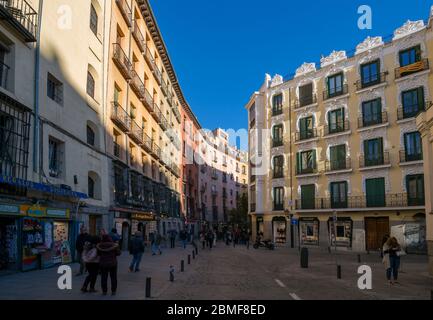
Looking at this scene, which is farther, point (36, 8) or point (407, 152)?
point (407, 152)

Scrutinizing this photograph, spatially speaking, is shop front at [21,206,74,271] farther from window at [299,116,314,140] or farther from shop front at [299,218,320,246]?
window at [299,116,314,140]

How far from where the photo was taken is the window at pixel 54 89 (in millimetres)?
18684

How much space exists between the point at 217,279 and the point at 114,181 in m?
12.9

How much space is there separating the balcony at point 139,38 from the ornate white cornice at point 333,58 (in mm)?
16101

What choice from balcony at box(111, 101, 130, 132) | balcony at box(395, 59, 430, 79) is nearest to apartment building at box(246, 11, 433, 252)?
balcony at box(395, 59, 430, 79)

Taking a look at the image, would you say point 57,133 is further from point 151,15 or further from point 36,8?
→ point 151,15

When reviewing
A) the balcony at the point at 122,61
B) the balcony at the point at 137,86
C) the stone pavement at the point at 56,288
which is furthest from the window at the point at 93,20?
the stone pavement at the point at 56,288

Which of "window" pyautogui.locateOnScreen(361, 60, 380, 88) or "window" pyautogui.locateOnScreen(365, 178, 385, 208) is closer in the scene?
"window" pyautogui.locateOnScreen(365, 178, 385, 208)

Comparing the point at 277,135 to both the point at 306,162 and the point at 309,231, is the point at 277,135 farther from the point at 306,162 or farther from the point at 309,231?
the point at 309,231

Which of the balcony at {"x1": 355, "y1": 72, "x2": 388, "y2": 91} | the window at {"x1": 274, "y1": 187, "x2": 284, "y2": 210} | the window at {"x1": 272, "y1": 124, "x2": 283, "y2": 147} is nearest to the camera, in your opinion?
the balcony at {"x1": 355, "y1": 72, "x2": 388, "y2": 91}

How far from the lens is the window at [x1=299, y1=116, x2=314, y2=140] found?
39.7 metres

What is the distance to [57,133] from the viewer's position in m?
18.6

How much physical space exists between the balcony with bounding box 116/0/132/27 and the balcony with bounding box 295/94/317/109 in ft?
58.9
